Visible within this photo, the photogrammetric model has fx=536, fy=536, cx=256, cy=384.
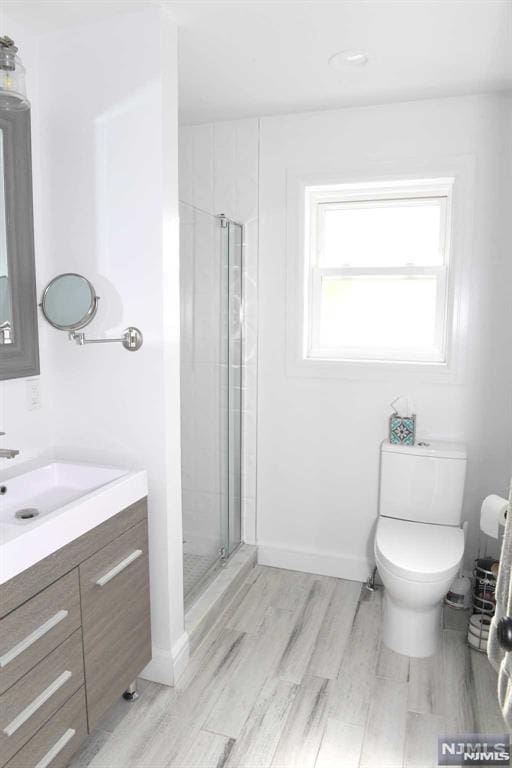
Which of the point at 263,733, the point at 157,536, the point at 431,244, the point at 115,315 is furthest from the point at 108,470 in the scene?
the point at 431,244

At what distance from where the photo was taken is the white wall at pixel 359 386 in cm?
251

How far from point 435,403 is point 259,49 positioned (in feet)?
5.76

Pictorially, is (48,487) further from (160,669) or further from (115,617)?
(160,669)

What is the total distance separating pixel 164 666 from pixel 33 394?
117 cm

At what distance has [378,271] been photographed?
9.18 feet

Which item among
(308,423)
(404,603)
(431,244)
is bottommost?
(404,603)

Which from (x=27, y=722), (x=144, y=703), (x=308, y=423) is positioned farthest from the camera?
(x=308, y=423)

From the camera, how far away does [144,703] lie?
1985 mm

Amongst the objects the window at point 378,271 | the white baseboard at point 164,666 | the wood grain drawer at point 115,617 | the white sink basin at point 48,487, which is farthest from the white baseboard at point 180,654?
the window at point 378,271

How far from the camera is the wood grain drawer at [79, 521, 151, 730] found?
164 cm

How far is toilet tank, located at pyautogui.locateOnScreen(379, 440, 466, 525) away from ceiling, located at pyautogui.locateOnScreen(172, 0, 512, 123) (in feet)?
5.43

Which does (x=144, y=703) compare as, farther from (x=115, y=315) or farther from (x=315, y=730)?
(x=115, y=315)

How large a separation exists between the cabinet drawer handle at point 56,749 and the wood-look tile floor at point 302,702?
0.82 ft

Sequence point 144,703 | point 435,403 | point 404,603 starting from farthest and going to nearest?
point 435,403 < point 404,603 < point 144,703
